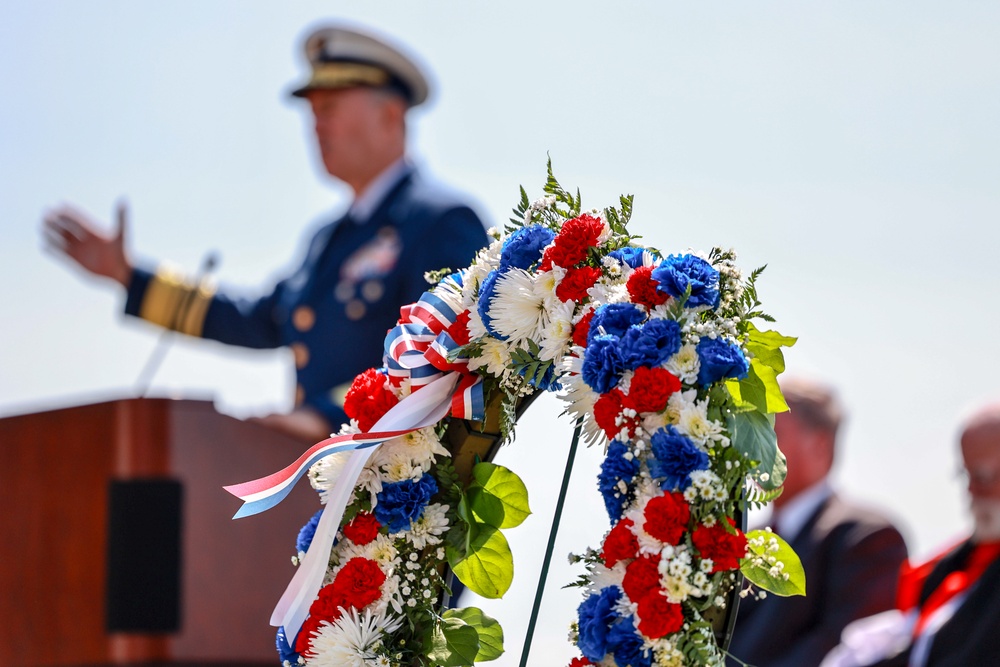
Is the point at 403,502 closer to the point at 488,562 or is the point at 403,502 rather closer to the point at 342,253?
the point at 488,562

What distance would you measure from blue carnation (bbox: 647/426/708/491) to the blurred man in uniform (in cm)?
243

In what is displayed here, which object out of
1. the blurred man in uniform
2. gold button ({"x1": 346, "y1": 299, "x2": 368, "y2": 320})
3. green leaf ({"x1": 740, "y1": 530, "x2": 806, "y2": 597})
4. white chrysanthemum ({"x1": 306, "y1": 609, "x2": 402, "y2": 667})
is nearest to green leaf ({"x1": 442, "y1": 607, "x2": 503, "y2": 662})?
white chrysanthemum ({"x1": 306, "y1": 609, "x2": 402, "y2": 667})

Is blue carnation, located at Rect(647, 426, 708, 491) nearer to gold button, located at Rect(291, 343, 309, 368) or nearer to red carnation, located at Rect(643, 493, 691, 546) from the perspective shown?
red carnation, located at Rect(643, 493, 691, 546)

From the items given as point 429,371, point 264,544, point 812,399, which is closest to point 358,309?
point 264,544

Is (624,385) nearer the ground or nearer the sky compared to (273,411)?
nearer the sky

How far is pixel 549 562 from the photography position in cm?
254

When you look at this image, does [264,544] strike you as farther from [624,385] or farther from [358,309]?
[624,385]

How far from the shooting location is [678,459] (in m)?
2.10

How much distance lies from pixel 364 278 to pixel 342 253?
0.23 meters

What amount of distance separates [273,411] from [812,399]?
72.3 inches

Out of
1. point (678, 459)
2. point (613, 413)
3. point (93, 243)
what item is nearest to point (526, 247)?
point (613, 413)

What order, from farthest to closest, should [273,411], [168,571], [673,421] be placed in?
[273,411] < [168,571] < [673,421]

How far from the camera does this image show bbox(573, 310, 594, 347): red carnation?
2.30m

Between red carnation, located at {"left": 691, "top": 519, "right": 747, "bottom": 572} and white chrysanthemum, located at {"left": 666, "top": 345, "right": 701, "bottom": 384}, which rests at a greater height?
white chrysanthemum, located at {"left": 666, "top": 345, "right": 701, "bottom": 384}
